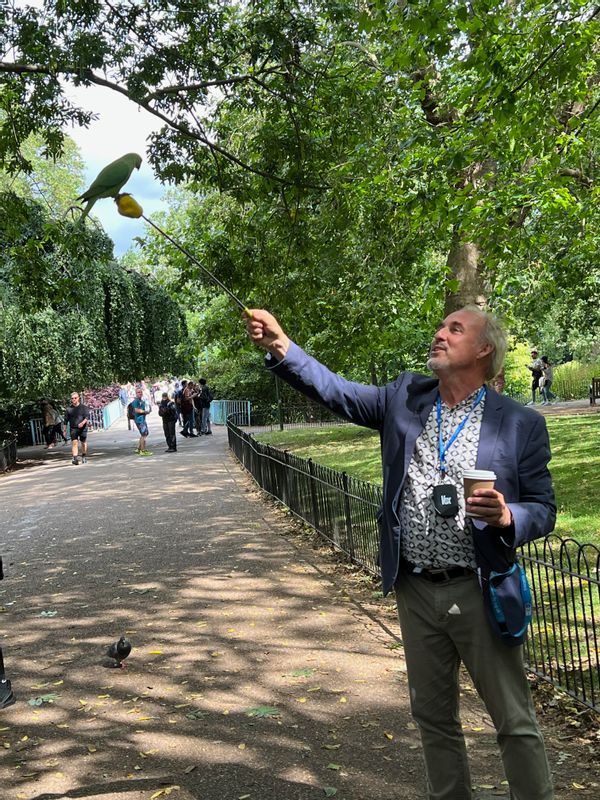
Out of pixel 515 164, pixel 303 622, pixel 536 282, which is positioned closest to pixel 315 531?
pixel 303 622

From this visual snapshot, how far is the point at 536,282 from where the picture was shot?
17484mm

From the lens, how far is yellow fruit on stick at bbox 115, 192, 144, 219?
10.7ft

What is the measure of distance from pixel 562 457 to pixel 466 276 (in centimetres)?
359

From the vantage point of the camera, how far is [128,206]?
3.26 m

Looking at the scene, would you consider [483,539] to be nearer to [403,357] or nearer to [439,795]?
[439,795]

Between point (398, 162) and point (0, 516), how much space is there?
8.46 metres

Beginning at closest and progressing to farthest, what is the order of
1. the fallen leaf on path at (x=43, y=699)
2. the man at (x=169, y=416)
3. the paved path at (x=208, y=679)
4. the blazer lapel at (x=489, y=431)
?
the blazer lapel at (x=489, y=431)
the paved path at (x=208, y=679)
the fallen leaf on path at (x=43, y=699)
the man at (x=169, y=416)

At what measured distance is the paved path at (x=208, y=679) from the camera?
391cm

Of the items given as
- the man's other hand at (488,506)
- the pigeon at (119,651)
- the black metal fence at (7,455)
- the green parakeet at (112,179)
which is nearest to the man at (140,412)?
the black metal fence at (7,455)

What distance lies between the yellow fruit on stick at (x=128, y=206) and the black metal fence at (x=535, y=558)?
9.39 ft

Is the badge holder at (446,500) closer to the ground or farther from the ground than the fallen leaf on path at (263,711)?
farther from the ground

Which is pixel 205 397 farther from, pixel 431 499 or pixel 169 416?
pixel 431 499

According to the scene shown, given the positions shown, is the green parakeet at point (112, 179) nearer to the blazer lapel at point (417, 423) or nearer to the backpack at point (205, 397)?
the blazer lapel at point (417, 423)

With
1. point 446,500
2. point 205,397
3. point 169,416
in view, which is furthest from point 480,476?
point 205,397
